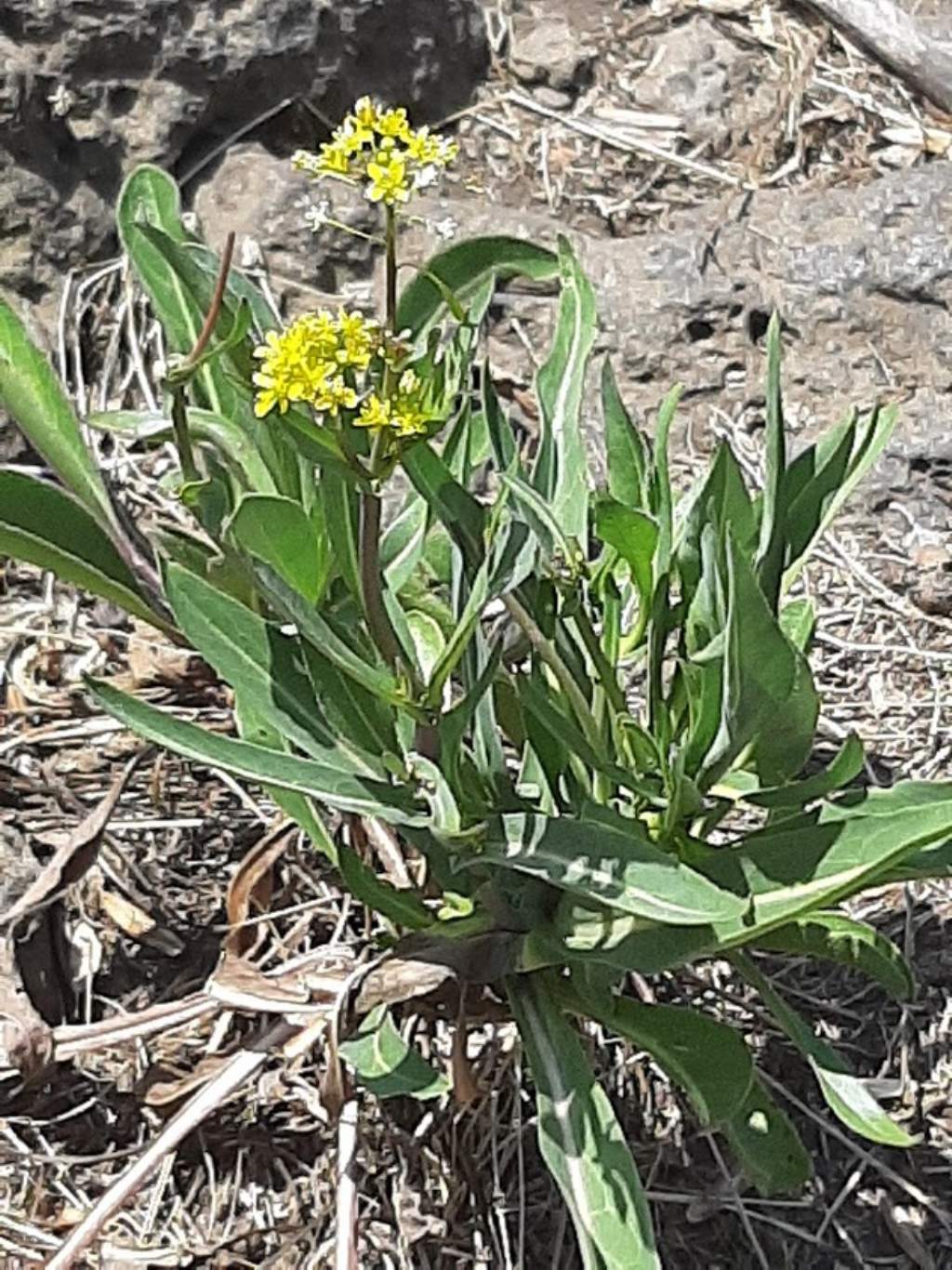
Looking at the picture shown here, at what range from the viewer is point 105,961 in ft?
6.11

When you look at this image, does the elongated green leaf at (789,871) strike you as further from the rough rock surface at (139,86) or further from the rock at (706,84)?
the rock at (706,84)

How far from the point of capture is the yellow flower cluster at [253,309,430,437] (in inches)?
44.4

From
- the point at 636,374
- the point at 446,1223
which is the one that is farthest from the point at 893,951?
the point at 636,374

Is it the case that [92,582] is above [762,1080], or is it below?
above

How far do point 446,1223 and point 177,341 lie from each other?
2.80 ft

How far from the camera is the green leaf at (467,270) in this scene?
68.1 inches

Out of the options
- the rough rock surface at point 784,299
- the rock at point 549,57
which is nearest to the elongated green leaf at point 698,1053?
the rough rock surface at point 784,299

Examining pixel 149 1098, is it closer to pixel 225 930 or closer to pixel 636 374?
pixel 225 930

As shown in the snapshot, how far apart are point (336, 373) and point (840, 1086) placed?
73cm

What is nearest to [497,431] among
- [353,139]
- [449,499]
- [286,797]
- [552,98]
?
[449,499]

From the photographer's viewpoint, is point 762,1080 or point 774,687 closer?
point 774,687

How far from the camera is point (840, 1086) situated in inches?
58.5

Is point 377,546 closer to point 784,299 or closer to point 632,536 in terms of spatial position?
point 632,536

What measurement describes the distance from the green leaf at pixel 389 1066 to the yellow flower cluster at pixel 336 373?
1.95ft
